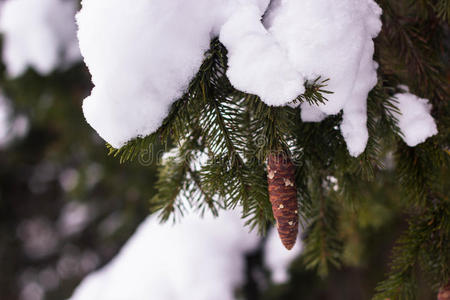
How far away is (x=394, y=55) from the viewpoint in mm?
979

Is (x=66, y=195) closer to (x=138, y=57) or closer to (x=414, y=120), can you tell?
(x=138, y=57)

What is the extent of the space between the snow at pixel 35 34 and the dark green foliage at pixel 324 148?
6.48 ft

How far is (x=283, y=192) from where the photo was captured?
671 millimetres

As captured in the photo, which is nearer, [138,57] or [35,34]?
[138,57]

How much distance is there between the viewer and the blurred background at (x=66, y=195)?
2.22 metres

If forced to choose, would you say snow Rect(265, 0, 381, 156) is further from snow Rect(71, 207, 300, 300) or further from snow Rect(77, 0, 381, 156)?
snow Rect(71, 207, 300, 300)

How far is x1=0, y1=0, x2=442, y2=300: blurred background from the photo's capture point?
2.22 meters

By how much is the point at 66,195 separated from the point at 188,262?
108 inches

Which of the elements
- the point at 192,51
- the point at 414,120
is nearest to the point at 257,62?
the point at 192,51

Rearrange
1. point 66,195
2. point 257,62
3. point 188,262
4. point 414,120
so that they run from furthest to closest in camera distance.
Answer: point 66,195 → point 188,262 → point 414,120 → point 257,62

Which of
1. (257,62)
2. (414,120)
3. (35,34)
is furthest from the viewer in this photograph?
(35,34)

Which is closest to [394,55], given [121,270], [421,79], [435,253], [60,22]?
[421,79]

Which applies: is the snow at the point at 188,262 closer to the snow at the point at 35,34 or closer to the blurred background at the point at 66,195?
the blurred background at the point at 66,195

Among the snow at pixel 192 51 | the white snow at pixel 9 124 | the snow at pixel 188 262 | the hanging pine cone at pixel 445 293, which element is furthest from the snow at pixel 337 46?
the white snow at pixel 9 124
